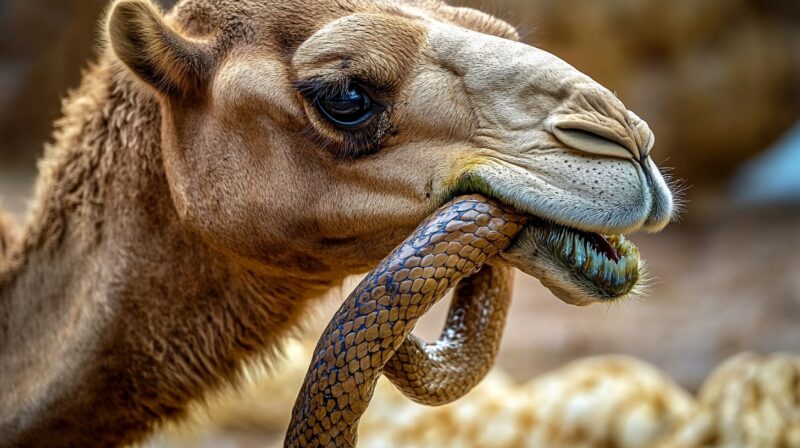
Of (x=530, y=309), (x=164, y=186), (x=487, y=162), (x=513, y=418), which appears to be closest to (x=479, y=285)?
(x=487, y=162)

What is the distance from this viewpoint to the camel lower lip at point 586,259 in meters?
2.52

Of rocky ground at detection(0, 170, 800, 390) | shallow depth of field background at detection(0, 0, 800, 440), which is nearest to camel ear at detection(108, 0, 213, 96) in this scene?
rocky ground at detection(0, 170, 800, 390)

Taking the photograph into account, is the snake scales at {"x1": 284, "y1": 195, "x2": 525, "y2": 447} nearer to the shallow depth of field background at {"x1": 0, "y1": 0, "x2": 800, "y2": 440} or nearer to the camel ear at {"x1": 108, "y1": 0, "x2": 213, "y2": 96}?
the camel ear at {"x1": 108, "y1": 0, "x2": 213, "y2": 96}

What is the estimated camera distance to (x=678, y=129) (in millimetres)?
9430

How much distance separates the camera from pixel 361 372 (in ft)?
8.32

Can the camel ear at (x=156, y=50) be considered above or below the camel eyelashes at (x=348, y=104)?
above

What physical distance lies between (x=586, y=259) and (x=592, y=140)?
30 cm

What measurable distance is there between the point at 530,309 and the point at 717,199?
8.42 ft

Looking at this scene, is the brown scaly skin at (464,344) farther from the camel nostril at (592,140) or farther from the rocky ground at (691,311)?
the rocky ground at (691,311)

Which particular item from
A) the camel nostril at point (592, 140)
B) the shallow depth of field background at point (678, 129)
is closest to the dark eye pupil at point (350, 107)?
the camel nostril at point (592, 140)

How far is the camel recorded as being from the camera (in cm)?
260

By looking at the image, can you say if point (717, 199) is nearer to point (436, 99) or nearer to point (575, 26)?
point (575, 26)

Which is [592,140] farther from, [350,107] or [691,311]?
[691,311]

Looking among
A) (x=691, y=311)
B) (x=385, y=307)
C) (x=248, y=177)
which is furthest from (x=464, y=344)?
(x=691, y=311)
